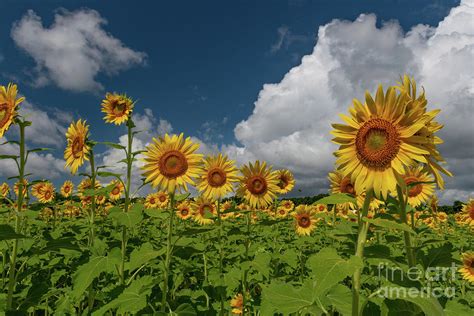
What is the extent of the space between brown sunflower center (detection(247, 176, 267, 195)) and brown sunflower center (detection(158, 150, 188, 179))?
4.33 feet

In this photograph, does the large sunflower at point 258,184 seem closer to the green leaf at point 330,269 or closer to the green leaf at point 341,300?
the green leaf at point 341,300

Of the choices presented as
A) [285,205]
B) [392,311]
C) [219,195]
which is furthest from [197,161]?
[285,205]

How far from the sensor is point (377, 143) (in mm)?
2814

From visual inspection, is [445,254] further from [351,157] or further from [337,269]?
[337,269]

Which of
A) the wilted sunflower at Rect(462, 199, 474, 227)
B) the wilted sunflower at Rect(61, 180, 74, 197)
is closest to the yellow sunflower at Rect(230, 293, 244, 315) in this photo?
the wilted sunflower at Rect(462, 199, 474, 227)

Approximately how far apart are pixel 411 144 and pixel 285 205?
11.1 meters

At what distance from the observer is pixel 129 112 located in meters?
5.43

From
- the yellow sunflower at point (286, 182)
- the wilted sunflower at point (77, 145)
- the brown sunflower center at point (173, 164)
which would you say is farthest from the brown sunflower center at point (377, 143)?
the yellow sunflower at point (286, 182)

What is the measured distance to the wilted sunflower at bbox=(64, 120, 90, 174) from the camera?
16.5ft

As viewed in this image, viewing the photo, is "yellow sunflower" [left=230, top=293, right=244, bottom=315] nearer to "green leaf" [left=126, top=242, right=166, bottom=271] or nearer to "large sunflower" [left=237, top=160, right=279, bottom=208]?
"large sunflower" [left=237, top=160, right=279, bottom=208]

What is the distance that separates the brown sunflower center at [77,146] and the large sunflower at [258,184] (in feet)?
8.09

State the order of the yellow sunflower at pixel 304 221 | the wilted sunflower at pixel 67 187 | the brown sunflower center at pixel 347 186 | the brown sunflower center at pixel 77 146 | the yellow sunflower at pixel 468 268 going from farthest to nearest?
the wilted sunflower at pixel 67 187
the yellow sunflower at pixel 304 221
the yellow sunflower at pixel 468 268
the brown sunflower center at pixel 347 186
the brown sunflower center at pixel 77 146

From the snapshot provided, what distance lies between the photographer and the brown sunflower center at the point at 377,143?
109 inches

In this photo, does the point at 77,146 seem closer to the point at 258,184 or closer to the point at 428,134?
the point at 258,184
